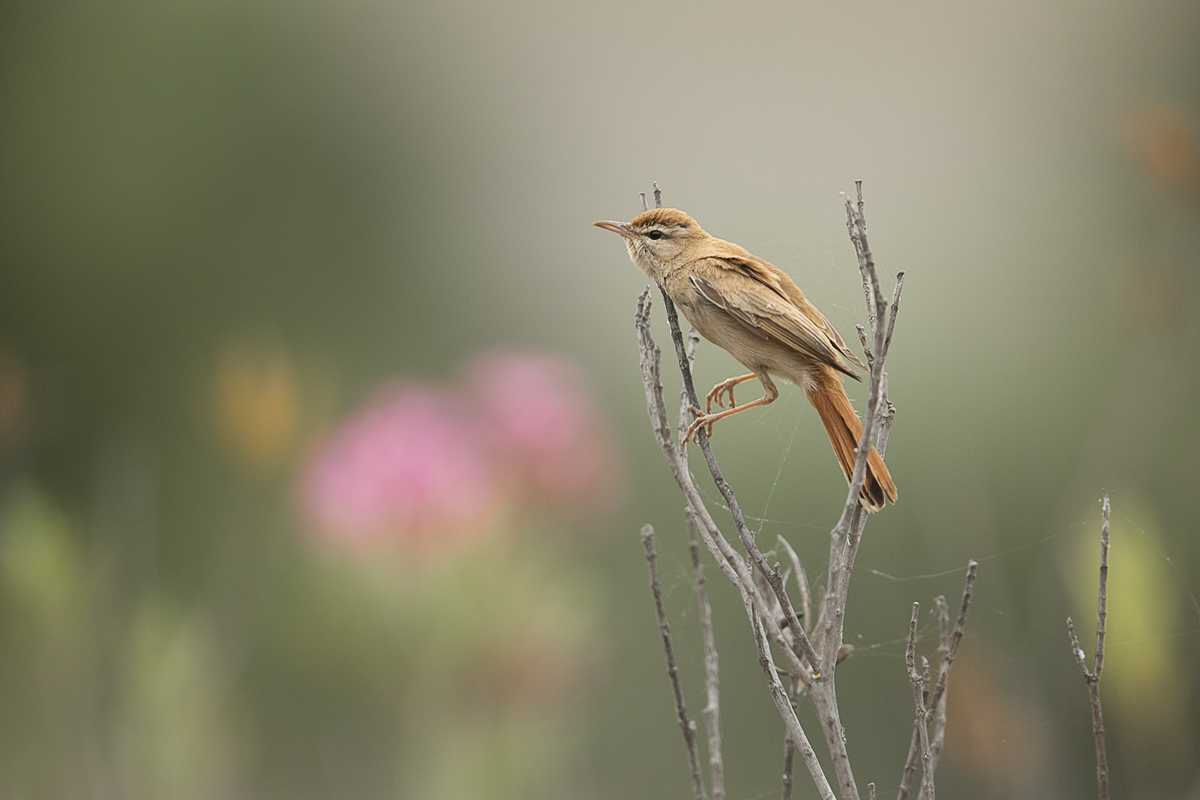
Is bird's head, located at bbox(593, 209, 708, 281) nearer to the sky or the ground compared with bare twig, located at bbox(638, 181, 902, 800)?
nearer to the sky

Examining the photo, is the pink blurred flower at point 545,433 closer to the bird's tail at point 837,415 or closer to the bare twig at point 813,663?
the bird's tail at point 837,415

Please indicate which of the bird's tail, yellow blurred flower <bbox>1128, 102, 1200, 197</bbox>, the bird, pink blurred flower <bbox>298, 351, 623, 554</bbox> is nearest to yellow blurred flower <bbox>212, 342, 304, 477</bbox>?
pink blurred flower <bbox>298, 351, 623, 554</bbox>

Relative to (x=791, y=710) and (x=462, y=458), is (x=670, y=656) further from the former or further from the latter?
(x=462, y=458)

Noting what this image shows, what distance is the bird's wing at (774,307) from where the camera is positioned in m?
0.49

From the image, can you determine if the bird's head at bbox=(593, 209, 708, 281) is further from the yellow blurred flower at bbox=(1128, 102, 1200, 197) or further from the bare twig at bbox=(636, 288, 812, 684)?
the yellow blurred flower at bbox=(1128, 102, 1200, 197)

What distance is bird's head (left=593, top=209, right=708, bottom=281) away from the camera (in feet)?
1.90

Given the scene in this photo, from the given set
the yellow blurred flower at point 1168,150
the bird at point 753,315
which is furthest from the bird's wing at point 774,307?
the yellow blurred flower at point 1168,150

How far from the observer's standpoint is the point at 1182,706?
1.10m

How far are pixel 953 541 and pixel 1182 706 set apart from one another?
0.32 meters

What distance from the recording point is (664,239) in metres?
0.58

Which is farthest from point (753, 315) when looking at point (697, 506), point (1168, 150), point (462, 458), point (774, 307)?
point (1168, 150)

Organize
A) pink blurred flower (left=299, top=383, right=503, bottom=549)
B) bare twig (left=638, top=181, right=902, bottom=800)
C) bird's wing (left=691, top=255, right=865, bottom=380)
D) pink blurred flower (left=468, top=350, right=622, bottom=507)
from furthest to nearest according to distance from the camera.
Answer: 1. pink blurred flower (left=468, top=350, right=622, bottom=507)
2. pink blurred flower (left=299, top=383, right=503, bottom=549)
3. bird's wing (left=691, top=255, right=865, bottom=380)
4. bare twig (left=638, top=181, right=902, bottom=800)

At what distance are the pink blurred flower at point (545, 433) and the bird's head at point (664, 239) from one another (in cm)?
56

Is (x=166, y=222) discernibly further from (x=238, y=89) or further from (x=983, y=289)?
(x=983, y=289)
